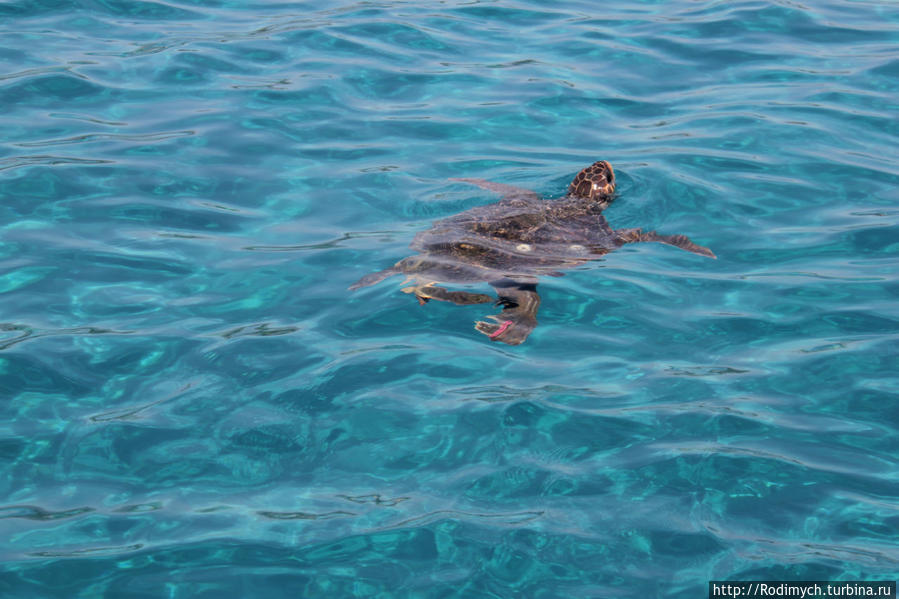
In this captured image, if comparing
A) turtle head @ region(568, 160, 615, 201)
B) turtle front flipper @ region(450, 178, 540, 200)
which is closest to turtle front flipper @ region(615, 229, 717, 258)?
turtle head @ region(568, 160, 615, 201)

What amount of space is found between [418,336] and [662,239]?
7.88 feet

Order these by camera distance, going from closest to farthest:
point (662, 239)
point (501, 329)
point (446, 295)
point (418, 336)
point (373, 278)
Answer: point (501, 329) → point (418, 336) → point (446, 295) → point (373, 278) → point (662, 239)

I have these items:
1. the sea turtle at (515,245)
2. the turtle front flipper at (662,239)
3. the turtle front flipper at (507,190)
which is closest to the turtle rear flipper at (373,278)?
the sea turtle at (515,245)

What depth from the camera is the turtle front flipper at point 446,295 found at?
6294 millimetres

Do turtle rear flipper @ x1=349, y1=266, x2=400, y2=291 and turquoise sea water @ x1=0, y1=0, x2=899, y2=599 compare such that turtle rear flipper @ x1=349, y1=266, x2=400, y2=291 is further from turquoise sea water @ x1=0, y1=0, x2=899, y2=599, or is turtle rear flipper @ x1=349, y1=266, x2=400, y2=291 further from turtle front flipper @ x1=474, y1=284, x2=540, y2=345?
turtle front flipper @ x1=474, y1=284, x2=540, y2=345

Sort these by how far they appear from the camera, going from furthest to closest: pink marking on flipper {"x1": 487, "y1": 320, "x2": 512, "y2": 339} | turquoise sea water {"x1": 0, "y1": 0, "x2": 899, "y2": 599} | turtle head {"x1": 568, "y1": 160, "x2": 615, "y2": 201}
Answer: turtle head {"x1": 568, "y1": 160, "x2": 615, "y2": 201} → pink marking on flipper {"x1": 487, "y1": 320, "x2": 512, "y2": 339} → turquoise sea water {"x1": 0, "y1": 0, "x2": 899, "y2": 599}

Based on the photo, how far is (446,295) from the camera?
630 centimetres

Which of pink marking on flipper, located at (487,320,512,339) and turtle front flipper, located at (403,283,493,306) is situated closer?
pink marking on flipper, located at (487,320,512,339)

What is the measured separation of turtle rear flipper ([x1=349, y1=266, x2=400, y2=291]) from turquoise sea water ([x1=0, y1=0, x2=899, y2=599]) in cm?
11

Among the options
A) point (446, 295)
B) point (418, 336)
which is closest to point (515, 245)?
point (446, 295)

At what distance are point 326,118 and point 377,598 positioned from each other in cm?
670

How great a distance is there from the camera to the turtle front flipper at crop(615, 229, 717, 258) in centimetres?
709

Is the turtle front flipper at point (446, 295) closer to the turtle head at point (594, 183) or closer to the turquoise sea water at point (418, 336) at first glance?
the turquoise sea water at point (418, 336)

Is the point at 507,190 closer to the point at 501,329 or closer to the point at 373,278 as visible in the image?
the point at 373,278
